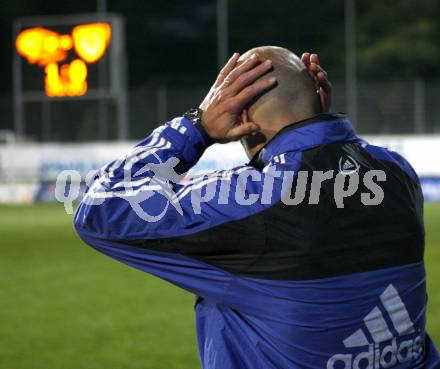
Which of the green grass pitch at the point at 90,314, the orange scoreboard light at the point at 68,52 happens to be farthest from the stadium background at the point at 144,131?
the orange scoreboard light at the point at 68,52

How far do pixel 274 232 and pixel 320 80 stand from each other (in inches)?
17.2

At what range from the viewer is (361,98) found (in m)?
22.0

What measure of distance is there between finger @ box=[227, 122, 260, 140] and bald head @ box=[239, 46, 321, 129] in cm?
3

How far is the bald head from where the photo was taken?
193cm

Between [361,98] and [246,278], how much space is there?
20.5 metres

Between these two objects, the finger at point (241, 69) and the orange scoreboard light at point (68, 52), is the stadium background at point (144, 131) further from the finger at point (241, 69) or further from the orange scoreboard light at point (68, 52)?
the finger at point (241, 69)

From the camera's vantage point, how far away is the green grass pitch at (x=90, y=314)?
5.44m

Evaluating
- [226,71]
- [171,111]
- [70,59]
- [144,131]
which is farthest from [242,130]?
[144,131]

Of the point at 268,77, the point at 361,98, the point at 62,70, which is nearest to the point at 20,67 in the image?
the point at 62,70

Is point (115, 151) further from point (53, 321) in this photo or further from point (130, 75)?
point (53, 321)

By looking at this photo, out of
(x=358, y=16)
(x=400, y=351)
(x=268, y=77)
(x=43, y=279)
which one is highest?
(x=358, y=16)

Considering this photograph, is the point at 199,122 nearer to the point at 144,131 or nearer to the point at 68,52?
the point at 68,52

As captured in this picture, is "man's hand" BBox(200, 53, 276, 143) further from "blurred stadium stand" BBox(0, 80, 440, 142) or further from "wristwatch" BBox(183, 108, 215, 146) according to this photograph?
"blurred stadium stand" BBox(0, 80, 440, 142)

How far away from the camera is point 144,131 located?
23594 millimetres
